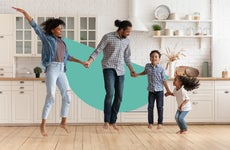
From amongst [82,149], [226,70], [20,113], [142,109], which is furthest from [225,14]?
[82,149]

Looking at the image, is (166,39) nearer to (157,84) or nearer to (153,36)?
(153,36)

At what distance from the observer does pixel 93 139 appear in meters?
5.52

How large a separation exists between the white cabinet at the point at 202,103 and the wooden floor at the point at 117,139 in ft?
1.45

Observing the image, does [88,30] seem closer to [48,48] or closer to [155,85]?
[155,85]

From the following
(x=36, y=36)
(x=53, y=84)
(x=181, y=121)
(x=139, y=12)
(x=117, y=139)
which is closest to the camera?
(x=117, y=139)

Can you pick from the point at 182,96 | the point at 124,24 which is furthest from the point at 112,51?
the point at 182,96

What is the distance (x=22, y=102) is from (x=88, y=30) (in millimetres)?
1552

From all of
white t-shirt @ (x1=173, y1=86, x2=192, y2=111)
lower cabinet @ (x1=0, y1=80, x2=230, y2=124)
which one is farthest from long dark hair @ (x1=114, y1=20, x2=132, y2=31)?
lower cabinet @ (x1=0, y1=80, x2=230, y2=124)

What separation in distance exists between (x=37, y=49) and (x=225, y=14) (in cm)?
316

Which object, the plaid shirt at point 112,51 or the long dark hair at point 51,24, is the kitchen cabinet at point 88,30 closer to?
the plaid shirt at point 112,51

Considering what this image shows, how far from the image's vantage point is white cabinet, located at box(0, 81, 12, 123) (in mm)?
7316

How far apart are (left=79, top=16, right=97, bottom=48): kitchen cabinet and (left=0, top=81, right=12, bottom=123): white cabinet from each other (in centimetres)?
137

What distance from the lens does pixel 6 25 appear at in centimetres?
766

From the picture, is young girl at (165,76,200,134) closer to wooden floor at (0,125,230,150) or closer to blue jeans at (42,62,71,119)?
wooden floor at (0,125,230,150)
